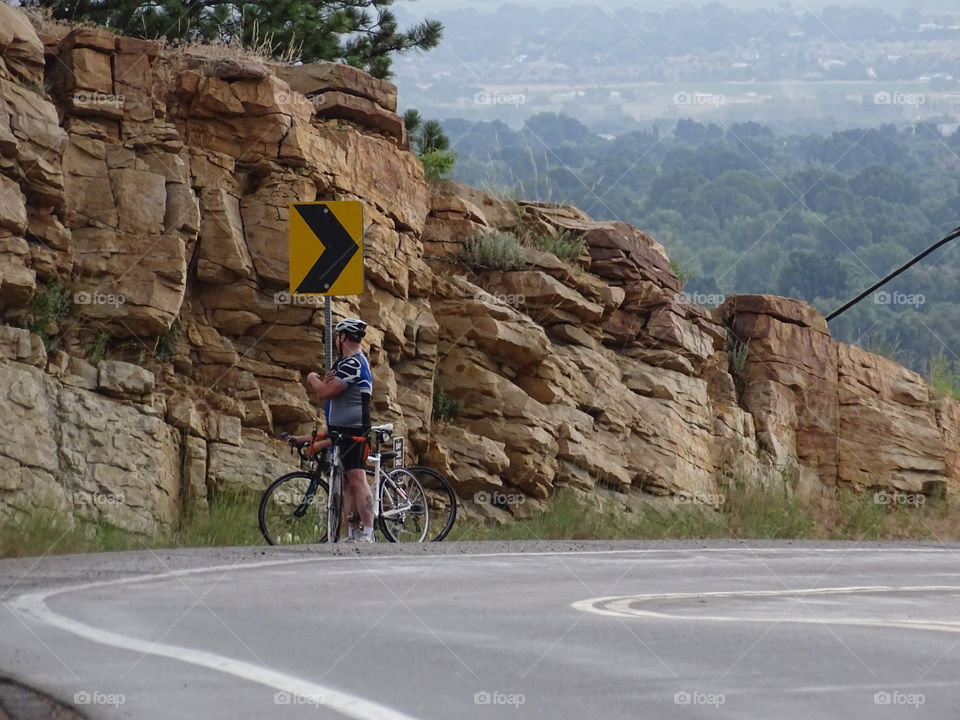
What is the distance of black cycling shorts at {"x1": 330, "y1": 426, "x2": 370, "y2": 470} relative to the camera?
13961 mm

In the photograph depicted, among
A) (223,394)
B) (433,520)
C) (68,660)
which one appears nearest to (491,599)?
(68,660)

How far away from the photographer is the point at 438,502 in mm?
16547

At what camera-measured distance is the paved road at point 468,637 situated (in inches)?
250

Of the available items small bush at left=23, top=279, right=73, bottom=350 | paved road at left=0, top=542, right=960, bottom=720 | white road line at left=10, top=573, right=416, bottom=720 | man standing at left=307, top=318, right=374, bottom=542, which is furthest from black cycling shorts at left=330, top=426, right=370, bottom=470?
white road line at left=10, top=573, right=416, bottom=720

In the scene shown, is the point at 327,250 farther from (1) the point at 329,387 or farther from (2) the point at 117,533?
(2) the point at 117,533

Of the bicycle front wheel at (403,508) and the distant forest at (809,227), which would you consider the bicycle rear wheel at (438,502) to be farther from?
the distant forest at (809,227)

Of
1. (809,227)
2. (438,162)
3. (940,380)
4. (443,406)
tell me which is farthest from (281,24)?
(809,227)

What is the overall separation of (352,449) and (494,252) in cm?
869

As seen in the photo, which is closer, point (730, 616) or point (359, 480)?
point (730, 616)

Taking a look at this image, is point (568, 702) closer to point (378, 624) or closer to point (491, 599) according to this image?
point (378, 624)

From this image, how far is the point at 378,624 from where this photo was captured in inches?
332

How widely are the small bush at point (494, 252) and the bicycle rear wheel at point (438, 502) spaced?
4.66 metres

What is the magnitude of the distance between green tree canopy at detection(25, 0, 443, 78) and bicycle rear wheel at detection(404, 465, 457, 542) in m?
8.14

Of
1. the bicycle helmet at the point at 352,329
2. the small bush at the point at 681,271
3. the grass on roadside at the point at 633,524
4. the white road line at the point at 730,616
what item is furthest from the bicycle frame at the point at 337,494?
the small bush at the point at 681,271
